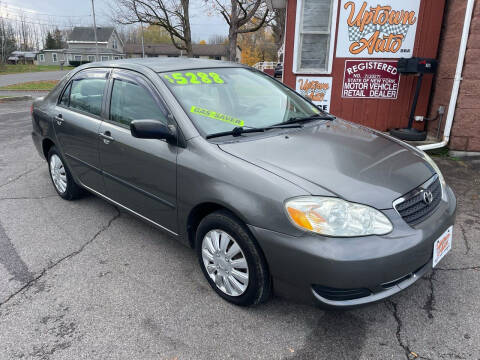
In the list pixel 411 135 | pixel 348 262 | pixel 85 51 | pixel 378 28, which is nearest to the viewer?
pixel 348 262

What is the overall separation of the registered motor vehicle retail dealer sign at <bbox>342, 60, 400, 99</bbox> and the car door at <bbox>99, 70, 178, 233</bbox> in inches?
183

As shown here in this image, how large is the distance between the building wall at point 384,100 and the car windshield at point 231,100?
139 inches

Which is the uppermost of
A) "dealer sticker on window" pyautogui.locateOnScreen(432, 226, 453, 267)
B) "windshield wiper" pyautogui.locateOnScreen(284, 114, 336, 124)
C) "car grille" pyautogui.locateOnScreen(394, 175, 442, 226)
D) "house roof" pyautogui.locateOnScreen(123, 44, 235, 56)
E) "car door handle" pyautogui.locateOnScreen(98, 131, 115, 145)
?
"house roof" pyautogui.locateOnScreen(123, 44, 235, 56)

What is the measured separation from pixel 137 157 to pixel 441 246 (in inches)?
90.3

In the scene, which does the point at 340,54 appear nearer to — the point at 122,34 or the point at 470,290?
the point at 470,290

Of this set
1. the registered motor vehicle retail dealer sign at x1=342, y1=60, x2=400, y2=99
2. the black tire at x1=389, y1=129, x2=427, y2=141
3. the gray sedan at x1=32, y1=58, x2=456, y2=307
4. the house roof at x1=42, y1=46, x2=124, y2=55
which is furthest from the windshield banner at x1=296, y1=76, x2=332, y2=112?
the house roof at x1=42, y1=46, x2=124, y2=55

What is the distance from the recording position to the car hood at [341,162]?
86.5 inches

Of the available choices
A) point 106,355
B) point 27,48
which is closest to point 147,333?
point 106,355

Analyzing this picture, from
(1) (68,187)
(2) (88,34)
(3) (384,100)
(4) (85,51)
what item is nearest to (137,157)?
(1) (68,187)

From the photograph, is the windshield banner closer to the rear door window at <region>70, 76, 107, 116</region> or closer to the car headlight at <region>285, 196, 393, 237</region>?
the rear door window at <region>70, 76, 107, 116</region>

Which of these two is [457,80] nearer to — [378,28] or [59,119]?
[378,28]

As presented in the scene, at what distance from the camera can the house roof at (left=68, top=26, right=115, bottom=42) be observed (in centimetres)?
7138

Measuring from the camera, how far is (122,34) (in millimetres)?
83625

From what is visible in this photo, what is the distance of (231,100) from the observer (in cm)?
309
